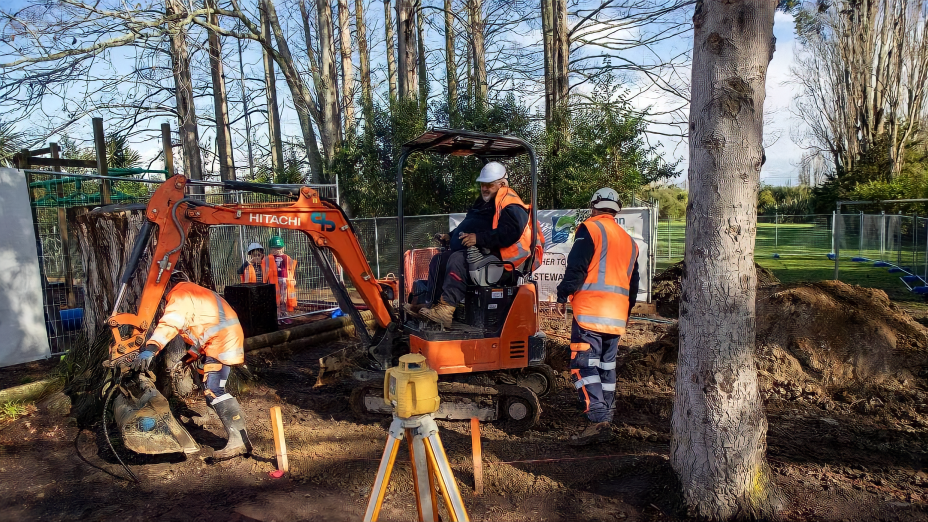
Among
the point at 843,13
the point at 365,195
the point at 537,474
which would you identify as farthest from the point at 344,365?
the point at 843,13

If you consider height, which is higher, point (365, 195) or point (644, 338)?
point (365, 195)

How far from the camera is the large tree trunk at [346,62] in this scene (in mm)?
16156

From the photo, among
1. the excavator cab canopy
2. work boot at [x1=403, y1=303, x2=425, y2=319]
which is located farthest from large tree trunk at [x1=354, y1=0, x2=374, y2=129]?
work boot at [x1=403, y1=303, x2=425, y2=319]

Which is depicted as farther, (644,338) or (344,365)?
(644,338)

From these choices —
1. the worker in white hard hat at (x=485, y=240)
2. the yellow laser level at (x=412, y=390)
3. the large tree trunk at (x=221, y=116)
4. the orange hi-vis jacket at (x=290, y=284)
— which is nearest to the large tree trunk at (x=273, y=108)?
the large tree trunk at (x=221, y=116)

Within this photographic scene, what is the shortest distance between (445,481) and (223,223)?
365 cm

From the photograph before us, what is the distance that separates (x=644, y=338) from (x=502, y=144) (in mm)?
4317

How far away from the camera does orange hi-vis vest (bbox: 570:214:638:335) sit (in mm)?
4891

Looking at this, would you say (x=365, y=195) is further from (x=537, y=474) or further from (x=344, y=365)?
(x=537, y=474)

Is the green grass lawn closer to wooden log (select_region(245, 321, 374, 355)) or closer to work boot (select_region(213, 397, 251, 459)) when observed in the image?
wooden log (select_region(245, 321, 374, 355))

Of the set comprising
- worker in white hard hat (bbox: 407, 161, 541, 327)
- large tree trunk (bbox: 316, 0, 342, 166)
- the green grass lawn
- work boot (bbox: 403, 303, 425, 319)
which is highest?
large tree trunk (bbox: 316, 0, 342, 166)

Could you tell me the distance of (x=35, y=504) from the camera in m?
4.01

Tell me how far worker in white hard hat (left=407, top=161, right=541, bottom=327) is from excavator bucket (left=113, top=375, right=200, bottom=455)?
2.22m

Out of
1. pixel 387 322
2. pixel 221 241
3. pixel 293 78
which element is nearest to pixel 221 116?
pixel 293 78
